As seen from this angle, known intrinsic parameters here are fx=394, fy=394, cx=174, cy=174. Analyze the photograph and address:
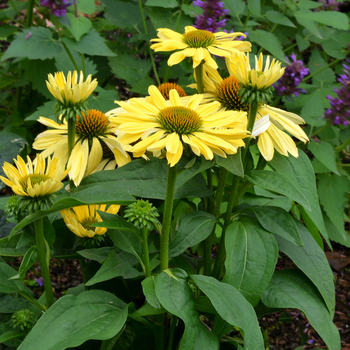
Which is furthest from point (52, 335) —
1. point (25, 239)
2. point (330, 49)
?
point (330, 49)

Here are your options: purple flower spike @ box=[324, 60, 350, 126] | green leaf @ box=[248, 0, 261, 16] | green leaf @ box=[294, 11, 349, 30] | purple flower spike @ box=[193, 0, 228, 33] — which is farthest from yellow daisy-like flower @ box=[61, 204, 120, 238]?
green leaf @ box=[294, 11, 349, 30]

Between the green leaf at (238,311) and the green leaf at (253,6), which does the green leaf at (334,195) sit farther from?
the green leaf at (238,311)

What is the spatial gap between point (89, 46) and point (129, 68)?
33 cm

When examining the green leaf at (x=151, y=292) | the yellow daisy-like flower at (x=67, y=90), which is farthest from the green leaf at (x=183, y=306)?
the yellow daisy-like flower at (x=67, y=90)

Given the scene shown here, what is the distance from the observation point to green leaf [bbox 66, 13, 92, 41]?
1.92 m

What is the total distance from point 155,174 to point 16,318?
539mm

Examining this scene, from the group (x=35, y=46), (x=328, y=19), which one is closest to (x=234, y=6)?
(x=328, y=19)

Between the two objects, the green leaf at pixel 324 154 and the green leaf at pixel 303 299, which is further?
the green leaf at pixel 324 154

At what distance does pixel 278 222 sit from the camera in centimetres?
101

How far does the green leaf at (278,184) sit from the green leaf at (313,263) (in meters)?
0.19

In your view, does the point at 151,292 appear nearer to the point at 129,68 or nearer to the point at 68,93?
the point at 68,93

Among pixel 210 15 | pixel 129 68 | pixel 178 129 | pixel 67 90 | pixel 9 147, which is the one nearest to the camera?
pixel 178 129

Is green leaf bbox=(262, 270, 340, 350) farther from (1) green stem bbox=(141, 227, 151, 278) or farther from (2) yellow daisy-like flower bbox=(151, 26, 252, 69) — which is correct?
(2) yellow daisy-like flower bbox=(151, 26, 252, 69)

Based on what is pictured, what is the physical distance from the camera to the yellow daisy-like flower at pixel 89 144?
42.4 inches
